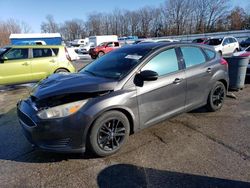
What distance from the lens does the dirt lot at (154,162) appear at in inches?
112

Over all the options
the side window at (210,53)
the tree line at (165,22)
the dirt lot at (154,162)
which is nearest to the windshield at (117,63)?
the dirt lot at (154,162)

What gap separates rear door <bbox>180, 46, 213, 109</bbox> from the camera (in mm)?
4336

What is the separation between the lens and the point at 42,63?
27.7 ft

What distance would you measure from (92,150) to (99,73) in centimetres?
135

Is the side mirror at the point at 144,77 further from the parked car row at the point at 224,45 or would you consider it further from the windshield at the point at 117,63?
the parked car row at the point at 224,45

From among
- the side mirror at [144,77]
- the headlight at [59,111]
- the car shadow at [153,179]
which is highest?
the side mirror at [144,77]

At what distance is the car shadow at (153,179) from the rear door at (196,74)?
1.75 metres

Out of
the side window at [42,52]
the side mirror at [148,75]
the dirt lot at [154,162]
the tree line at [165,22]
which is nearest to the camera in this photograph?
the dirt lot at [154,162]

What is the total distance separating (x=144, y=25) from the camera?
85.7 metres

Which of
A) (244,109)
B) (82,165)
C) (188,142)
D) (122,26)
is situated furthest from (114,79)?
(122,26)

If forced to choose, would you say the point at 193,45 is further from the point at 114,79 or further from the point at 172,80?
the point at 114,79

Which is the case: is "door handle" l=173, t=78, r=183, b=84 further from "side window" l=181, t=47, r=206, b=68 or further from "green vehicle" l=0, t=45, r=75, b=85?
"green vehicle" l=0, t=45, r=75, b=85

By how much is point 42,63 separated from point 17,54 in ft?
3.01

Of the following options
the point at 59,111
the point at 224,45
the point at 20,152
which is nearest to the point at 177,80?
the point at 59,111
